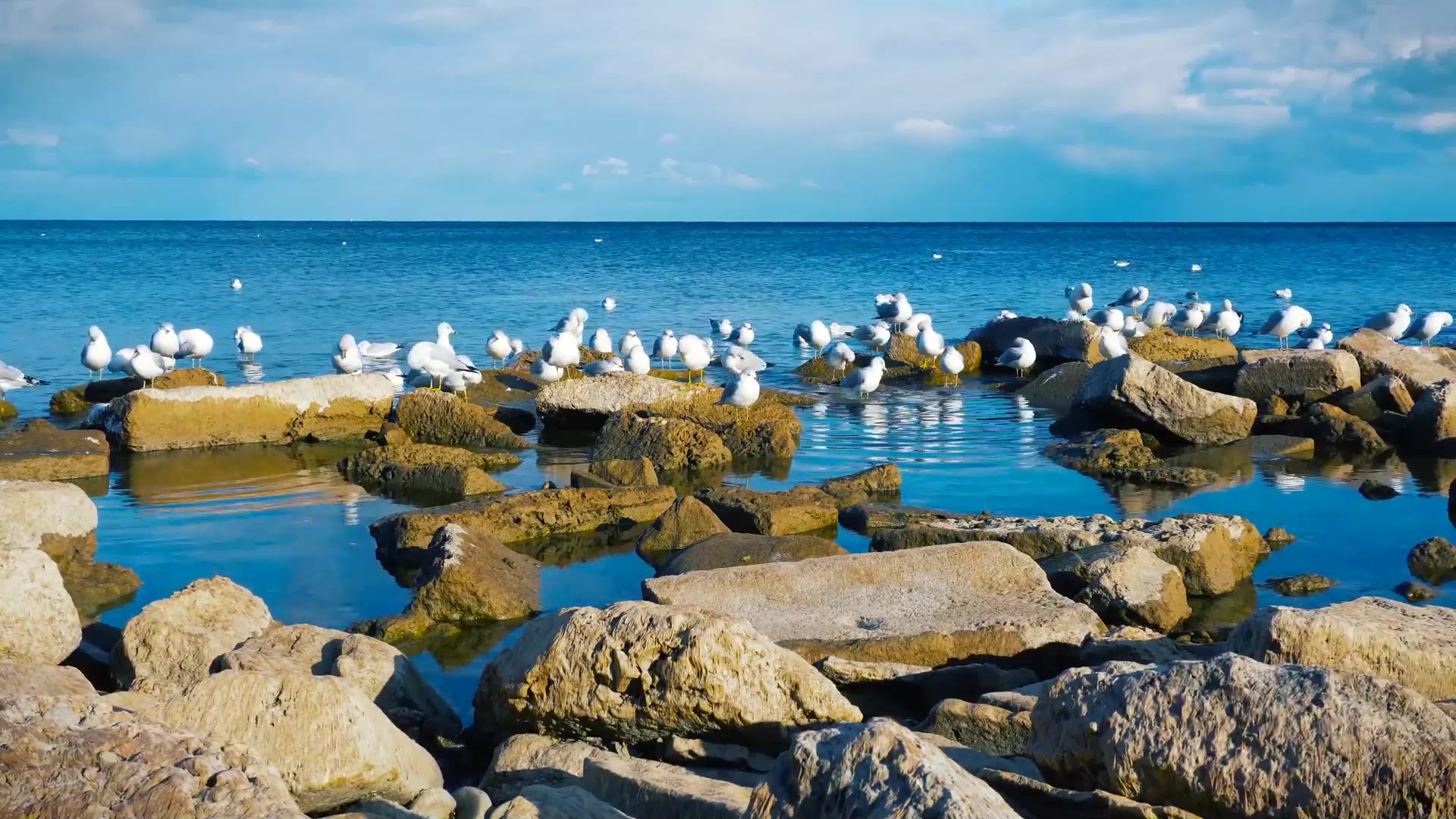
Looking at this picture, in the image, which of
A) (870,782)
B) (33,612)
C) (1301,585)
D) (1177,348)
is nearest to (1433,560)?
(1301,585)

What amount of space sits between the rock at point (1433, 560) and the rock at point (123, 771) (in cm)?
713

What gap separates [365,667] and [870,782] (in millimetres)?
2782

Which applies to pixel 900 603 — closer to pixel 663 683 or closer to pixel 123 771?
pixel 663 683

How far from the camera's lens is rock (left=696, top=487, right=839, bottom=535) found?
30.1ft

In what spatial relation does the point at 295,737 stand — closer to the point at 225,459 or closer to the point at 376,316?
the point at 225,459

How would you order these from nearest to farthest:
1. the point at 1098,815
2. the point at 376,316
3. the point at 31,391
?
the point at 1098,815 → the point at 31,391 → the point at 376,316

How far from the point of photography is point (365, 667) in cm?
558

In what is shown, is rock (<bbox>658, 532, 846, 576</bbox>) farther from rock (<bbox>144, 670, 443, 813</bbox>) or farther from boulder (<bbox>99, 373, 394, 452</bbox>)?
boulder (<bbox>99, 373, 394, 452</bbox>)

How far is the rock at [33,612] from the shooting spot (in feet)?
19.3

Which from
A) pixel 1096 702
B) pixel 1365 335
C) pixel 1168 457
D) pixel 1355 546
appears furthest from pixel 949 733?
pixel 1365 335

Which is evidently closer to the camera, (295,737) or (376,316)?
(295,737)

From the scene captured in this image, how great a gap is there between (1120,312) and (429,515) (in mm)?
15206

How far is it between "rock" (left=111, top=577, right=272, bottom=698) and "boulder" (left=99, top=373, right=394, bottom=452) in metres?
6.95

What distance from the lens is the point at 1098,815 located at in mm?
4070
